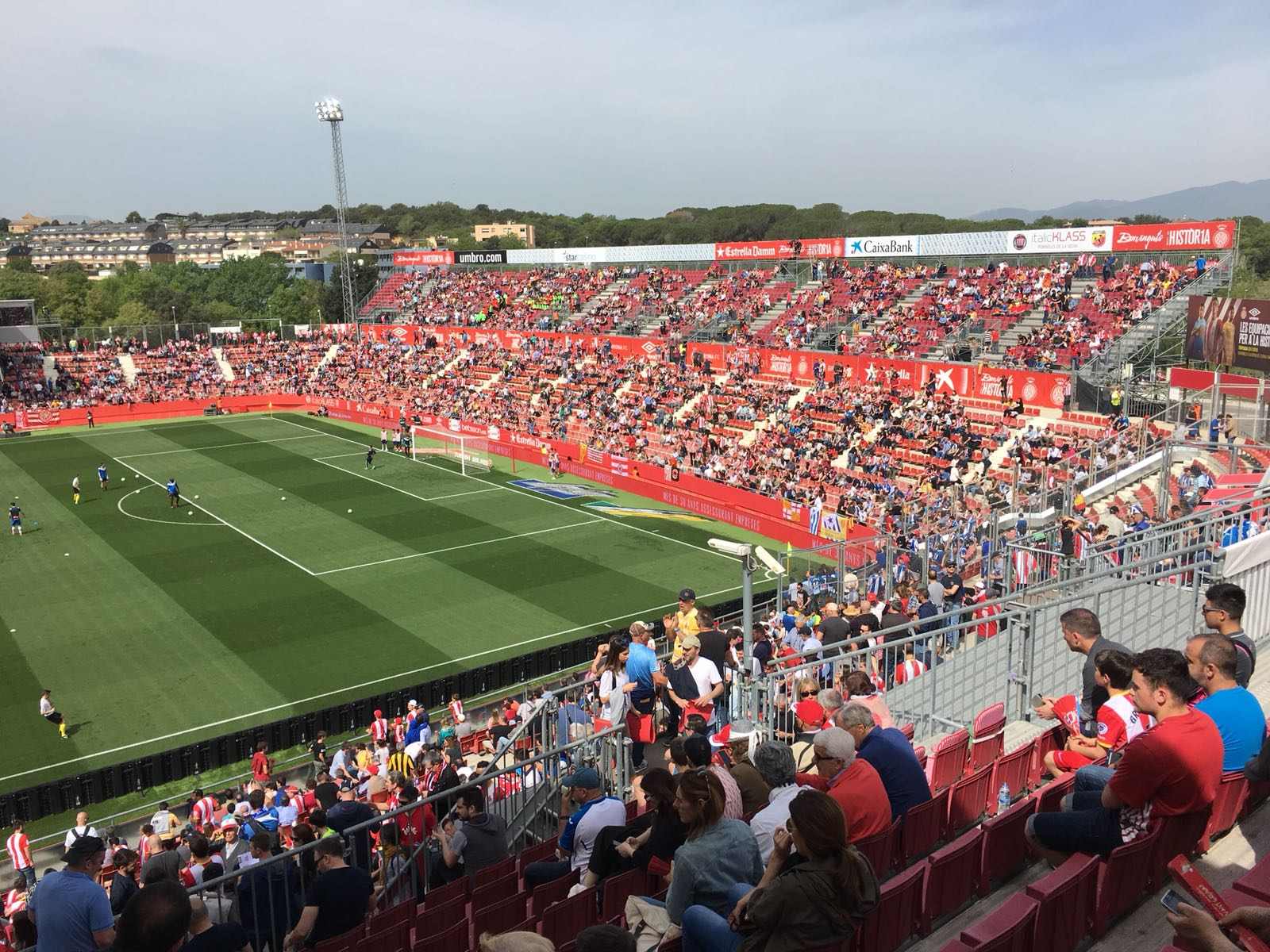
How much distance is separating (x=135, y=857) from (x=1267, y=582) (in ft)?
46.5

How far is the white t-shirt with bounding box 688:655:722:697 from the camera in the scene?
10.4 m

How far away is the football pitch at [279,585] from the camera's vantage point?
22.6 metres

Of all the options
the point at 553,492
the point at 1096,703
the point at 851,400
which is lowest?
the point at 553,492

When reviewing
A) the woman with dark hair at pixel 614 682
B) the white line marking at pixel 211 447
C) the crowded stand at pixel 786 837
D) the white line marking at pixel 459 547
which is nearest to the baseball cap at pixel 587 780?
the crowded stand at pixel 786 837

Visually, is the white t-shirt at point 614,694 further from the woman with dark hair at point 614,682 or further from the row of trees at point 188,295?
the row of trees at point 188,295

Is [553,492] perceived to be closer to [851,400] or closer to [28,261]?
[851,400]

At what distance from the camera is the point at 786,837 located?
5082 millimetres

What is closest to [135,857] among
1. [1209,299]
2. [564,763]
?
[564,763]

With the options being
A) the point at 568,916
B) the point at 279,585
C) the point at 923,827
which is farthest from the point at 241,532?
Result: the point at 923,827

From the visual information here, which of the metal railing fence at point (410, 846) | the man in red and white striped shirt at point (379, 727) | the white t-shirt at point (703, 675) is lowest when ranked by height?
the man in red and white striped shirt at point (379, 727)

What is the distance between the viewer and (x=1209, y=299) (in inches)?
1128

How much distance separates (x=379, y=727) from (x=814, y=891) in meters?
15.8

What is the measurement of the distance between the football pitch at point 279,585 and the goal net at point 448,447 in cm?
168

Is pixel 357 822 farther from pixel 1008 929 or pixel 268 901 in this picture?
pixel 1008 929
